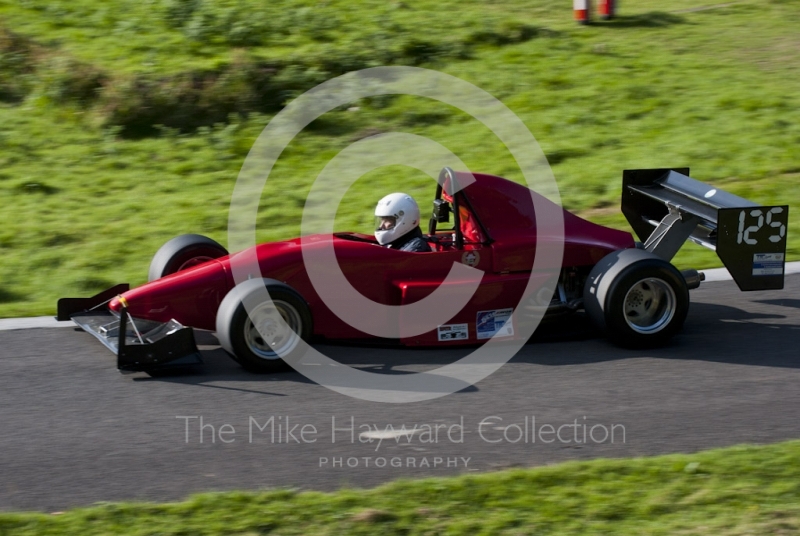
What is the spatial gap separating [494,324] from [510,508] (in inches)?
102

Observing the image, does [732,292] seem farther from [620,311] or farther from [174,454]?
[174,454]

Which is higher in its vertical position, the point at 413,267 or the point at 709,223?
the point at 709,223

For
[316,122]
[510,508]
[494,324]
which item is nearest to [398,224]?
[494,324]

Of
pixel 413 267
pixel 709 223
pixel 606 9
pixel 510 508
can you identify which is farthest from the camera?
pixel 606 9

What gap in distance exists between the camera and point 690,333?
23.6ft

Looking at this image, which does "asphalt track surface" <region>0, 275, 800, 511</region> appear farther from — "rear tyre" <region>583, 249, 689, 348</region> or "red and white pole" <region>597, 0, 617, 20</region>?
"red and white pole" <region>597, 0, 617, 20</region>

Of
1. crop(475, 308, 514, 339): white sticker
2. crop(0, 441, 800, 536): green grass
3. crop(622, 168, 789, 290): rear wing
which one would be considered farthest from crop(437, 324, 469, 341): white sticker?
crop(0, 441, 800, 536): green grass

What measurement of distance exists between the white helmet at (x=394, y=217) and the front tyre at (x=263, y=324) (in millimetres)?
985

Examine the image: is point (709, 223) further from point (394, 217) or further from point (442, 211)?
point (394, 217)

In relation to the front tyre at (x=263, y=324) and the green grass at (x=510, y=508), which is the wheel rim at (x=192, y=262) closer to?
the front tyre at (x=263, y=324)

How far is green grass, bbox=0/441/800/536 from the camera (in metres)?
4.18

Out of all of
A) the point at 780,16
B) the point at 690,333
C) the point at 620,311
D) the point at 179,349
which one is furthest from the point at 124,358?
the point at 780,16

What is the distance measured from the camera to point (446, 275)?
6.79 m

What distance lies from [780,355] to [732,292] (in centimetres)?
173
